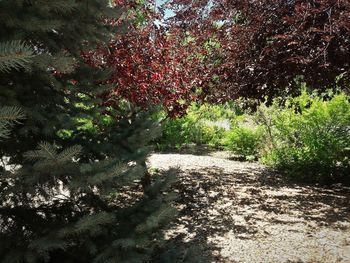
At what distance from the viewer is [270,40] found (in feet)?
16.2

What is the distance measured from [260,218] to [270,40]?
102 inches

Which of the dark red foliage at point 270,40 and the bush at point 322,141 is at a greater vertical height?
the dark red foliage at point 270,40

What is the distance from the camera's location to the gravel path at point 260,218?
13.8 ft

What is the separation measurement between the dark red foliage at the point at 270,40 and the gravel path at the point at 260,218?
5.97ft

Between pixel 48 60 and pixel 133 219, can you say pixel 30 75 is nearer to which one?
pixel 48 60

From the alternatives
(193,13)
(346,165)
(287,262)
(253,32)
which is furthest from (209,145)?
(287,262)

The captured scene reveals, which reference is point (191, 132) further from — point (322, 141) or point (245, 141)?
point (322, 141)

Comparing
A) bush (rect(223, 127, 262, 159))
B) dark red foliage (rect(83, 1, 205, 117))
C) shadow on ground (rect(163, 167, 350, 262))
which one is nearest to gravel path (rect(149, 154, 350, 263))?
shadow on ground (rect(163, 167, 350, 262))

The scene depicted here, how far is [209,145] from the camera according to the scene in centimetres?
1172

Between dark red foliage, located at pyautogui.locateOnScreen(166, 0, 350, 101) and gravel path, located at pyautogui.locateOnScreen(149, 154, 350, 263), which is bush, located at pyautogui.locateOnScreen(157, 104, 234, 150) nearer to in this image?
gravel path, located at pyautogui.locateOnScreen(149, 154, 350, 263)

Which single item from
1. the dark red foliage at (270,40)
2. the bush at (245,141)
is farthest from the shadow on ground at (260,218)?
the bush at (245,141)

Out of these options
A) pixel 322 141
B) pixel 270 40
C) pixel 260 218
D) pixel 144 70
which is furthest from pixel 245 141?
pixel 144 70

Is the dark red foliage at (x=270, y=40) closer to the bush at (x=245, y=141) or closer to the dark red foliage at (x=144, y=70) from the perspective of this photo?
the dark red foliage at (x=144, y=70)

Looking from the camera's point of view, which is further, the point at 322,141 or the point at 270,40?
the point at 322,141
